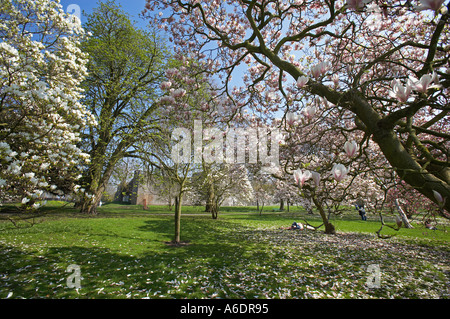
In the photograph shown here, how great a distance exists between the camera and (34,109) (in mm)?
3980

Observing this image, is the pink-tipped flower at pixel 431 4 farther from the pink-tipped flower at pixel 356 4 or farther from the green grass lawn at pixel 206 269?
the green grass lawn at pixel 206 269

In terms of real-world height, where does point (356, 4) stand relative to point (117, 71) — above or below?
below

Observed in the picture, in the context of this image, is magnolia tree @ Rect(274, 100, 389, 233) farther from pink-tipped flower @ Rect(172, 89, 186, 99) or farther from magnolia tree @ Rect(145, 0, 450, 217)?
pink-tipped flower @ Rect(172, 89, 186, 99)

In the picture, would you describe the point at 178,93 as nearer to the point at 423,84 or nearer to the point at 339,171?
the point at 339,171

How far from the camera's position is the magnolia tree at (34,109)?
3.33 meters

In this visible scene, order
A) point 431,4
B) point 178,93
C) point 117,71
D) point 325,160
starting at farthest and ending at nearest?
point 117,71, point 325,160, point 178,93, point 431,4

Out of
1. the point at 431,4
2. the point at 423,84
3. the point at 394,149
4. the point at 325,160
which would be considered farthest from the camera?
the point at 325,160

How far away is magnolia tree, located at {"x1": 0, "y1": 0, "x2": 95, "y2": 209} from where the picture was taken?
333 cm

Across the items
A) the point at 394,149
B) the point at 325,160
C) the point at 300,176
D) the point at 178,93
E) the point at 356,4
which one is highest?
the point at 178,93

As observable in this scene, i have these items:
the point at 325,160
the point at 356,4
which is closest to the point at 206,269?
the point at 325,160

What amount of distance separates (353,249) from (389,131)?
6.07 meters

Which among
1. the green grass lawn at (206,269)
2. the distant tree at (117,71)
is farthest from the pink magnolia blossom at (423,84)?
the distant tree at (117,71)

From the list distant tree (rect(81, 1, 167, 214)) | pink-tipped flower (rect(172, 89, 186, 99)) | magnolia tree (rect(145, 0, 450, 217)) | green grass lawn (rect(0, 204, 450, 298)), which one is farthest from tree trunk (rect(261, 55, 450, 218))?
distant tree (rect(81, 1, 167, 214))

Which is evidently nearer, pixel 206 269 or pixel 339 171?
pixel 339 171
